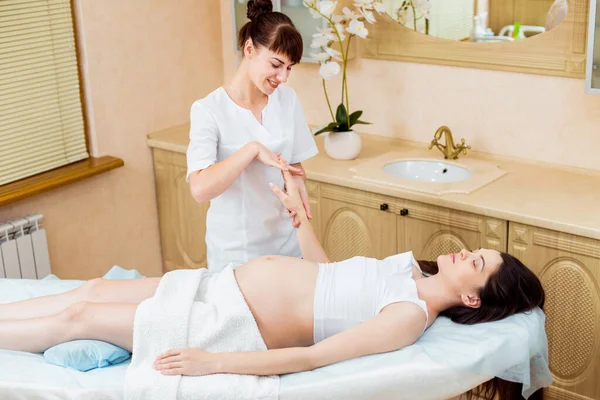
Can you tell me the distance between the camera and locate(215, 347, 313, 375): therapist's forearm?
6.45 feet

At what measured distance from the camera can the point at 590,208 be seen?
8.85 ft

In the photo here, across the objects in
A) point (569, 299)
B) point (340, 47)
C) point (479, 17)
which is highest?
point (479, 17)

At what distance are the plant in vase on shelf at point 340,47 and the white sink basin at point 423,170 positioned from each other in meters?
0.17

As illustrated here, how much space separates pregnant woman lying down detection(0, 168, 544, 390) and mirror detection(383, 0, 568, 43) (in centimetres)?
116

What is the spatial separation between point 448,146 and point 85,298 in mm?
1606

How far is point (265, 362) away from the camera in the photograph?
197 centimetres

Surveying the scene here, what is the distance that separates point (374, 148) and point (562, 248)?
1.05 metres

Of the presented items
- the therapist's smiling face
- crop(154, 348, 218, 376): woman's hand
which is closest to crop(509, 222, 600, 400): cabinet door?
the therapist's smiling face

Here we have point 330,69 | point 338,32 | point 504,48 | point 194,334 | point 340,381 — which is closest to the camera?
point 340,381

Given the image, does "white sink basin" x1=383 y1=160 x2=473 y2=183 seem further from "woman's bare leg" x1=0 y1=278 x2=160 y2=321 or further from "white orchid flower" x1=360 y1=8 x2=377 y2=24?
"woman's bare leg" x1=0 y1=278 x2=160 y2=321

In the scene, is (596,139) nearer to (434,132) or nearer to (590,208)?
(590,208)

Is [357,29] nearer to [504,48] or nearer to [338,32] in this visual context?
[338,32]

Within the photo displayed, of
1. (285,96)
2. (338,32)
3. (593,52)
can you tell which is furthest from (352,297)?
(338,32)

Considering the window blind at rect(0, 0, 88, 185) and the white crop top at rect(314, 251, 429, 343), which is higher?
the window blind at rect(0, 0, 88, 185)
